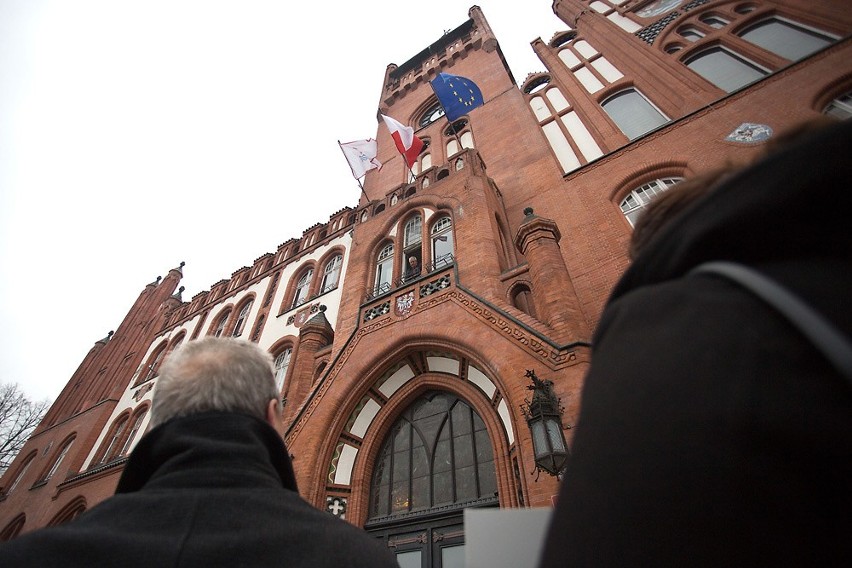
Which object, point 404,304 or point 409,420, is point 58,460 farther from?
point 404,304

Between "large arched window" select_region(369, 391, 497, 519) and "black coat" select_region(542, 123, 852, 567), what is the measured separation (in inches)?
229

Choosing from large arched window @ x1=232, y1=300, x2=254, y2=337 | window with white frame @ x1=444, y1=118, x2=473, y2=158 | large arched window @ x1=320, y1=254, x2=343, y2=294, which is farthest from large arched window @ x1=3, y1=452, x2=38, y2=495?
window with white frame @ x1=444, y1=118, x2=473, y2=158

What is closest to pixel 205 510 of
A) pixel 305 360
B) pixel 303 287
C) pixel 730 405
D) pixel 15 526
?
pixel 730 405

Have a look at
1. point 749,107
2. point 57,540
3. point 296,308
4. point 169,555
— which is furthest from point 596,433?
point 296,308

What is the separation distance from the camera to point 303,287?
14.5m

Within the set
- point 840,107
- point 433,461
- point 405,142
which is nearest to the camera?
point 433,461

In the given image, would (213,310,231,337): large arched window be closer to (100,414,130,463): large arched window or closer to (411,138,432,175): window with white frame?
(100,414,130,463): large arched window

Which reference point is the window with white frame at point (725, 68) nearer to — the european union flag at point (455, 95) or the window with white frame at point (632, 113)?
the window with white frame at point (632, 113)

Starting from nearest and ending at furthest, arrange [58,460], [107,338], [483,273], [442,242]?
[483,273]
[442,242]
[58,460]
[107,338]

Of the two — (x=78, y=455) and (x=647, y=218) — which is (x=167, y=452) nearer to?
(x=647, y=218)

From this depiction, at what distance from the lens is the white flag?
1334cm

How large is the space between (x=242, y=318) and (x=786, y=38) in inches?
798

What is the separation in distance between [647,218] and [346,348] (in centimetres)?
690

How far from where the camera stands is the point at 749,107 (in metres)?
8.42
